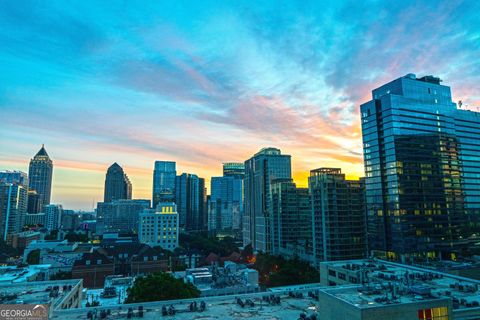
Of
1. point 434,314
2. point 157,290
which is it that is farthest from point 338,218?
point 434,314

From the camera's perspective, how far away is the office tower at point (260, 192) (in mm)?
167875

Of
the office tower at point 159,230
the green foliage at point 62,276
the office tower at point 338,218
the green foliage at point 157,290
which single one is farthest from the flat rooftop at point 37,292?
the office tower at point 159,230

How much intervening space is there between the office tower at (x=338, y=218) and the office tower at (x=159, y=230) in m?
91.4

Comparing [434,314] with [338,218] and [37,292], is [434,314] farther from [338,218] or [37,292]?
[338,218]

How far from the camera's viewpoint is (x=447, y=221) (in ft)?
353

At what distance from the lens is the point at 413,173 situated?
104875 millimetres

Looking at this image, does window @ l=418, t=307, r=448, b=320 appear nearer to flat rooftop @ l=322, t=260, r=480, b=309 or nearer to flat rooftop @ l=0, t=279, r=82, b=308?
flat rooftop @ l=322, t=260, r=480, b=309

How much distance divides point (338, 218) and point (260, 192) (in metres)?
78.1

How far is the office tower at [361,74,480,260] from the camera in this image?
102m

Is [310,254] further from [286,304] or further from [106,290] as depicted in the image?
[286,304]

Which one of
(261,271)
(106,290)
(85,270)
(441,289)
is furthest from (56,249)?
Answer: (441,289)

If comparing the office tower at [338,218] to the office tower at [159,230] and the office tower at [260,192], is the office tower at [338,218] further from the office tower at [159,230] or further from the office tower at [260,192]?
the office tower at [159,230]

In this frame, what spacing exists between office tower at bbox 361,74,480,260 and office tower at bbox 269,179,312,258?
120 feet

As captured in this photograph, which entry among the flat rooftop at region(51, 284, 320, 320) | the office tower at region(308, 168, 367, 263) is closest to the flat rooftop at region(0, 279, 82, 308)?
the flat rooftop at region(51, 284, 320, 320)
